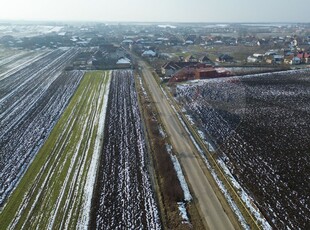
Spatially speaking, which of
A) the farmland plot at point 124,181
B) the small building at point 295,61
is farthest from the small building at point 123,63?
the small building at point 295,61

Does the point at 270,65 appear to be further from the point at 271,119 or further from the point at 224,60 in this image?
the point at 271,119

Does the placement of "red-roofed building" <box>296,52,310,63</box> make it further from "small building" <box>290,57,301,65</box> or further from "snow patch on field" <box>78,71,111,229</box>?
"snow patch on field" <box>78,71,111,229</box>

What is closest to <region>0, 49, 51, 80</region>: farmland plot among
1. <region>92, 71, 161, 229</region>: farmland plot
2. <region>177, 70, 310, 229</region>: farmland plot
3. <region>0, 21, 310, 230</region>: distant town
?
<region>0, 21, 310, 230</region>: distant town

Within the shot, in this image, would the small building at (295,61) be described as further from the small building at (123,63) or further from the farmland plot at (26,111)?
the farmland plot at (26,111)

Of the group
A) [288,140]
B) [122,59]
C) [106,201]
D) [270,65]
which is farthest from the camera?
[122,59]

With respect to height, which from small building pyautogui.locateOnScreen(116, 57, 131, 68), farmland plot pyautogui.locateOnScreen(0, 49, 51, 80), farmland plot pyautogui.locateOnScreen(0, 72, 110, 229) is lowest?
farmland plot pyautogui.locateOnScreen(0, 49, 51, 80)

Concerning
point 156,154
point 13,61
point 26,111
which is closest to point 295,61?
point 156,154

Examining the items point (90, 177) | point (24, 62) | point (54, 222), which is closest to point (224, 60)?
point (24, 62)
